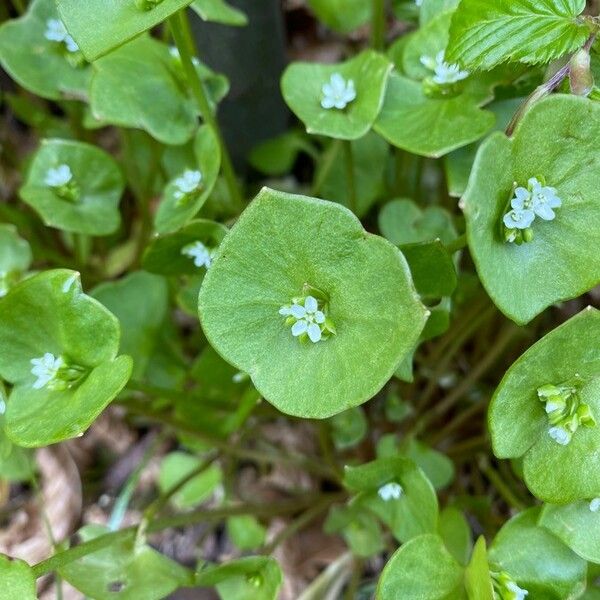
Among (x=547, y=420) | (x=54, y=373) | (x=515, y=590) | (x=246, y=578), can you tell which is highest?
(x=54, y=373)

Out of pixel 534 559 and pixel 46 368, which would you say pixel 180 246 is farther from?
pixel 534 559

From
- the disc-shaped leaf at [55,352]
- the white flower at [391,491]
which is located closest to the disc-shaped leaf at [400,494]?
the white flower at [391,491]

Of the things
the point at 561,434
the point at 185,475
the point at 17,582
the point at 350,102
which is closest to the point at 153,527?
the point at 17,582

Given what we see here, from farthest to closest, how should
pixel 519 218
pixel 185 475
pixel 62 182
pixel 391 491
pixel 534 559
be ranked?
pixel 185 475 → pixel 62 182 → pixel 391 491 → pixel 534 559 → pixel 519 218

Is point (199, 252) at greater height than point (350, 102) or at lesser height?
lesser

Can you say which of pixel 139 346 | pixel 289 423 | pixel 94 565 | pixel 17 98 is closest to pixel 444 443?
pixel 289 423

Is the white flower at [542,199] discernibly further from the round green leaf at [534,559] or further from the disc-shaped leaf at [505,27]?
the round green leaf at [534,559]

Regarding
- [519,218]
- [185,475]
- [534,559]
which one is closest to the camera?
[519,218]
